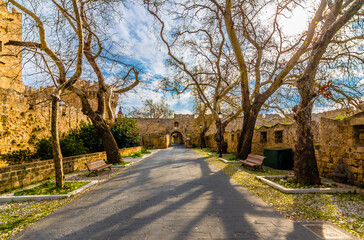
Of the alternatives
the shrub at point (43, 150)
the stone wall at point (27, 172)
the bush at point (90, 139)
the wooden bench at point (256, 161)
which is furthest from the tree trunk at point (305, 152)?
the bush at point (90, 139)

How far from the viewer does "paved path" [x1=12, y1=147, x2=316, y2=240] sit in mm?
2682

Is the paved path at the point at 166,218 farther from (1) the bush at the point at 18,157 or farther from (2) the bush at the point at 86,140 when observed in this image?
(1) the bush at the point at 18,157

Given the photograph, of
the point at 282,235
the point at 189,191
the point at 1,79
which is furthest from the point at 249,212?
the point at 1,79

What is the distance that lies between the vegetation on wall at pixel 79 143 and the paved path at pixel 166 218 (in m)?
5.16

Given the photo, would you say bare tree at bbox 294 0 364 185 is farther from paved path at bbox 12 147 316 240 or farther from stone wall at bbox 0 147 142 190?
stone wall at bbox 0 147 142 190

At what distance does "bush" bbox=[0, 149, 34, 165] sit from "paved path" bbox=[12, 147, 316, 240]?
5.43 m

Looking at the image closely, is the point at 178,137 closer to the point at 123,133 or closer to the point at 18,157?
the point at 123,133

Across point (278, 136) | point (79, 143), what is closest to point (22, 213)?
point (79, 143)

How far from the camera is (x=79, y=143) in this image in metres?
10.1

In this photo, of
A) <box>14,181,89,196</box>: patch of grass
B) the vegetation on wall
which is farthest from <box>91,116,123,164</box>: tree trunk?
<box>14,181,89,196</box>: patch of grass

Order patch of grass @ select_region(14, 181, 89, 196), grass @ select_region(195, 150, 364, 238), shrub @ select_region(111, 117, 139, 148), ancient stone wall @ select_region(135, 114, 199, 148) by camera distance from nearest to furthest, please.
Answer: grass @ select_region(195, 150, 364, 238) → patch of grass @ select_region(14, 181, 89, 196) → shrub @ select_region(111, 117, 139, 148) → ancient stone wall @ select_region(135, 114, 199, 148)

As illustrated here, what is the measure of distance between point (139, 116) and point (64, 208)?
36011 mm

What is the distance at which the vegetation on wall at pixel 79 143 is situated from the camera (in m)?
7.93

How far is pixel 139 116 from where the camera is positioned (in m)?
39.0
